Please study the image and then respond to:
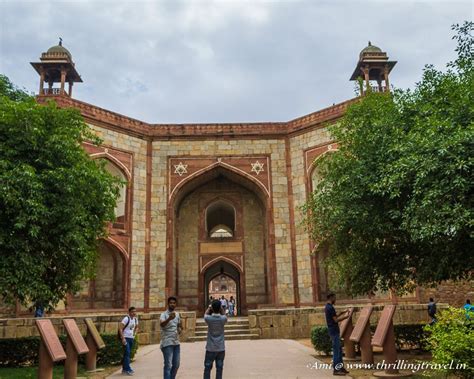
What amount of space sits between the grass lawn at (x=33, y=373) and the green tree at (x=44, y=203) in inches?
43.2

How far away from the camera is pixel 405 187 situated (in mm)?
6910

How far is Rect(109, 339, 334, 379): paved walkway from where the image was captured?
6.24 m

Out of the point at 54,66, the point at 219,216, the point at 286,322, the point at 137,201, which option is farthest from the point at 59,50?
the point at 286,322

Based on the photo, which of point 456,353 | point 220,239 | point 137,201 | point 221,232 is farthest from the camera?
point 221,232

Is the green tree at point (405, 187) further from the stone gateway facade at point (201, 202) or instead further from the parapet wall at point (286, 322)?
the stone gateway facade at point (201, 202)

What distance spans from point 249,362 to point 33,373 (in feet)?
11.4

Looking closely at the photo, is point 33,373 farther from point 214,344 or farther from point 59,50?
point 59,50

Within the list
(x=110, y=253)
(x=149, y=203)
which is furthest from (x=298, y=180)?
(x=110, y=253)

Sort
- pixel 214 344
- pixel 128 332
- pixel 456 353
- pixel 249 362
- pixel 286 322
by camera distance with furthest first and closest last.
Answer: pixel 286 322 → pixel 249 362 → pixel 128 332 → pixel 214 344 → pixel 456 353

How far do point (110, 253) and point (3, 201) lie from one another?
9.16 metres

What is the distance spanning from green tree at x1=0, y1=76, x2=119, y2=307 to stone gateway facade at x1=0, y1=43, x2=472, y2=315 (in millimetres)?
6769

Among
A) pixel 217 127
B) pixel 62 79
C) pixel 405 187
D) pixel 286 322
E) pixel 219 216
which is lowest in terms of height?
pixel 286 322

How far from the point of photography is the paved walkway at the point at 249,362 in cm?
624

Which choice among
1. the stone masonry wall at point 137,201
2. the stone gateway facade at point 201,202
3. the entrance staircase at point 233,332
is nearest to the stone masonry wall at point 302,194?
the stone gateway facade at point 201,202
